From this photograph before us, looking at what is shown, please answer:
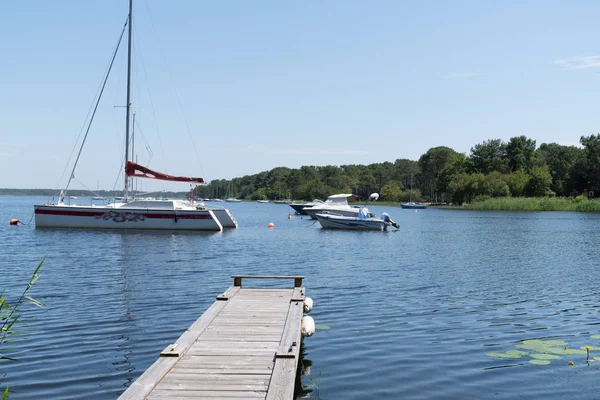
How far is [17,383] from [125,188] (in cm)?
3472

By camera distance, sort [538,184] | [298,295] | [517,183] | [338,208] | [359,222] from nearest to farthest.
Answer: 1. [298,295]
2. [359,222]
3. [338,208]
4. [538,184]
5. [517,183]

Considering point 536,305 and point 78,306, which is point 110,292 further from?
point 536,305

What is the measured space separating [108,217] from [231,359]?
3603cm

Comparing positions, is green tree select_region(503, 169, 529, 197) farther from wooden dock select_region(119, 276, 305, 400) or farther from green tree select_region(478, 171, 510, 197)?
wooden dock select_region(119, 276, 305, 400)

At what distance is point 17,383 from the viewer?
999 cm

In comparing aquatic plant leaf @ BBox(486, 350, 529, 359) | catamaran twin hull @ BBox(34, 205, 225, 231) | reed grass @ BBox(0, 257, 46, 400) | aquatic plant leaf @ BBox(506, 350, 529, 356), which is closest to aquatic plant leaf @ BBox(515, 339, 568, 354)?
aquatic plant leaf @ BBox(506, 350, 529, 356)

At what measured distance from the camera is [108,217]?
1689 inches

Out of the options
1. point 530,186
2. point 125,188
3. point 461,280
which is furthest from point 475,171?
point 461,280

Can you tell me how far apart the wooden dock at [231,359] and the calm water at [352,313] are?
1045 millimetres

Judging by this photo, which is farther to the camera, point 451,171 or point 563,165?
point 451,171

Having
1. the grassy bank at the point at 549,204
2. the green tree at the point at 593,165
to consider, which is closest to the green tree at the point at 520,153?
the green tree at the point at 593,165

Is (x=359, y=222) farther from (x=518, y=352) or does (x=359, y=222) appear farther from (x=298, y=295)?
(x=518, y=352)

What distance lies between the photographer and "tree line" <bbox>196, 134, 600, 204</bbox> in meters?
120

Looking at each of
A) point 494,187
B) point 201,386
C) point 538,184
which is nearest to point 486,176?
point 494,187
